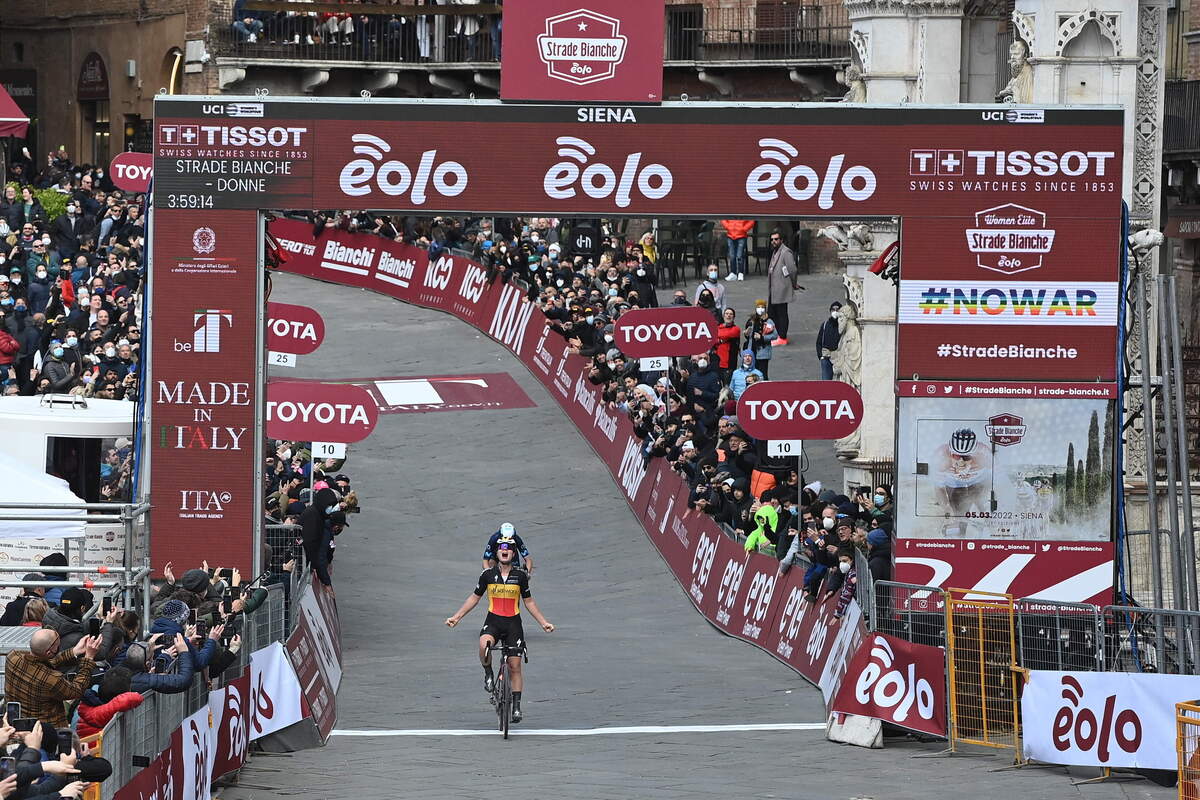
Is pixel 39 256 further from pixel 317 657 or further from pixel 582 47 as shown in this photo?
pixel 582 47

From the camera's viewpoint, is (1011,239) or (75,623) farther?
(1011,239)

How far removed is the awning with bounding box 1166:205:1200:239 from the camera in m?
32.7

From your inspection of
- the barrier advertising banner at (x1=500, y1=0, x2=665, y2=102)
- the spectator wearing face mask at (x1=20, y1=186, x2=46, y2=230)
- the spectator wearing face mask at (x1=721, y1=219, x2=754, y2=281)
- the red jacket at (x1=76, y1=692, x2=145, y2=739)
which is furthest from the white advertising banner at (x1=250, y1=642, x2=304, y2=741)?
the spectator wearing face mask at (x1=721, y1=219, x2=754, y2=281)

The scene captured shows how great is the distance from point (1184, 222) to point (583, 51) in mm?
17999

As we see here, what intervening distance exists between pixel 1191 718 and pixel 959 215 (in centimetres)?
519

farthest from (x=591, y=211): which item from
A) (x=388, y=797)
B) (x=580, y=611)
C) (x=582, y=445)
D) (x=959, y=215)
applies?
(x=582, y=445)

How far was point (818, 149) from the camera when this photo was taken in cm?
1773

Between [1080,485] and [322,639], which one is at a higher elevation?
[1080,485]

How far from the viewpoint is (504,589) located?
17938 millimetres

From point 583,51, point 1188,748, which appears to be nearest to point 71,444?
point 583,51

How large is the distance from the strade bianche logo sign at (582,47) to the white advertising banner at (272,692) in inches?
215

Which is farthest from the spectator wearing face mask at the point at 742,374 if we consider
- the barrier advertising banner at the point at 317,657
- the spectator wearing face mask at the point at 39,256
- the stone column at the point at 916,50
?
the spectator wearing face mask at the point at 39,256

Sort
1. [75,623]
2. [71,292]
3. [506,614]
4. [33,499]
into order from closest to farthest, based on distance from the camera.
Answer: [75,623], [33,499], [506,614], [71,292]

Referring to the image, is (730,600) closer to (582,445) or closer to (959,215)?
(959,215)
